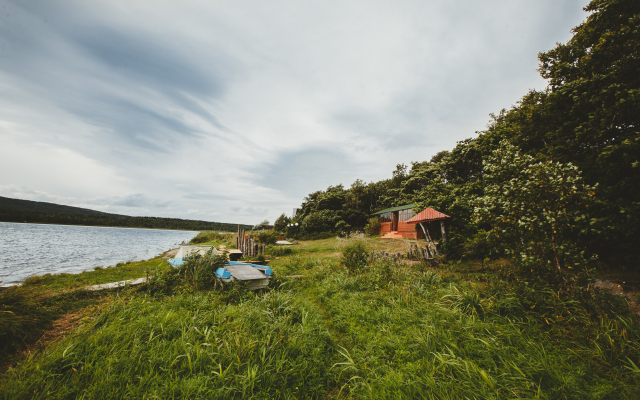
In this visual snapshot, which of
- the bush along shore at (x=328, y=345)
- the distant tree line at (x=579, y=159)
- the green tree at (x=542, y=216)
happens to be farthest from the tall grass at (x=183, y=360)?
the distant tree line at (x=579, y=159)

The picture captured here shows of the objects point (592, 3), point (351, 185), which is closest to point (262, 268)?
point (592, 3)

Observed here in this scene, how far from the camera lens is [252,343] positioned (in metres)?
3.12

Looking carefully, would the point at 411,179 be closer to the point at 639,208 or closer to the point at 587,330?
the point at 639,208

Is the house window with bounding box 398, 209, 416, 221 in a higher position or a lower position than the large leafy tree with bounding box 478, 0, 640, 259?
lower

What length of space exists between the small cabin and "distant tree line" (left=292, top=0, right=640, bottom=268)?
30.5ft

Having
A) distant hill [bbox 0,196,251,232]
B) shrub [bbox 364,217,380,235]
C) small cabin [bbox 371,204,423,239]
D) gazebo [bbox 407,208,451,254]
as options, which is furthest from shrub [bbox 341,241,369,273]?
distant hill [bbox 0,196,251,232]

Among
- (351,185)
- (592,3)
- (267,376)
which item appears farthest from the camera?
(351,185)

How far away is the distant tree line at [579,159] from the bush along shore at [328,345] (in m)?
1.66

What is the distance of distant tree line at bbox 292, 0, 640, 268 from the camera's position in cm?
497

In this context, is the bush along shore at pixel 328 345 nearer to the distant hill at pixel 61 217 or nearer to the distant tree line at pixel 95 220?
the distant tree line at pixel 95 220

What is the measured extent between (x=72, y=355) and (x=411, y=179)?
28476 millimetres

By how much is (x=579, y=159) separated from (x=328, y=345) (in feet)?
36.1

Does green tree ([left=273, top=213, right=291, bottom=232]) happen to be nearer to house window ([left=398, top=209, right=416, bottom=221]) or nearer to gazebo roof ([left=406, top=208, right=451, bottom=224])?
house window ([left=398, top=209, right=416, bottom=221])

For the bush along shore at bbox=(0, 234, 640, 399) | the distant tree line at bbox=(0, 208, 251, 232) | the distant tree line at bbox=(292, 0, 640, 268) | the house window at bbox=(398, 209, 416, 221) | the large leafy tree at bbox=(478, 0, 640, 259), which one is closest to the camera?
the bush along shore at bbox=(0, 234, 640, 399)
